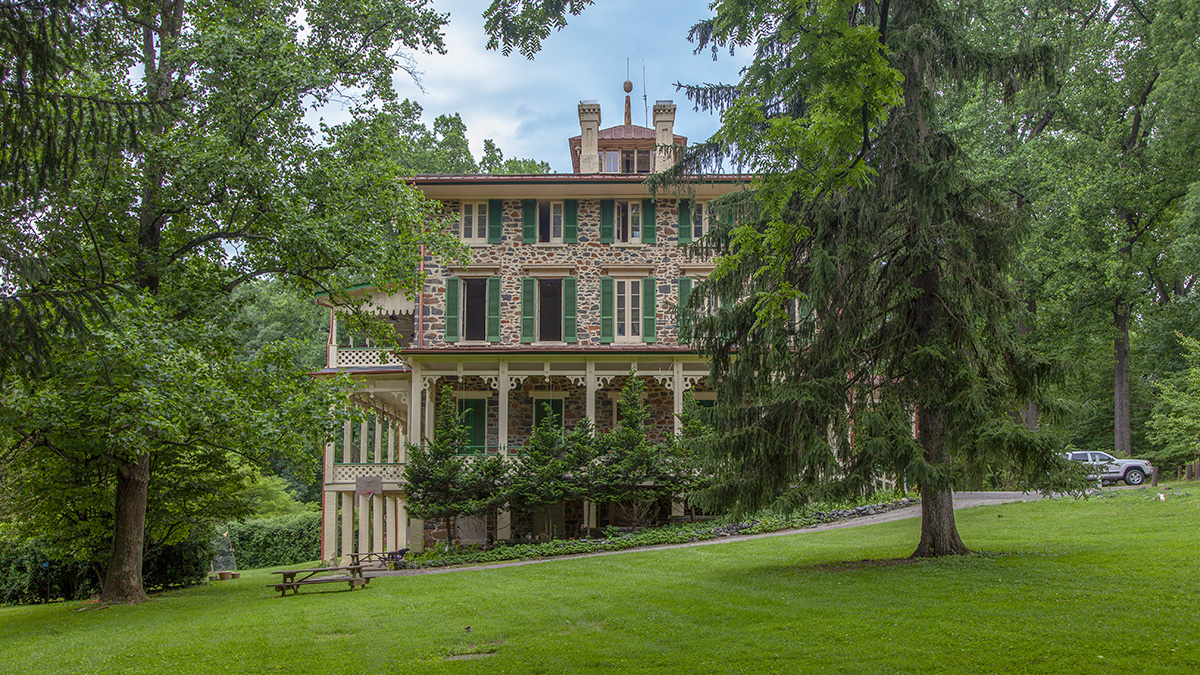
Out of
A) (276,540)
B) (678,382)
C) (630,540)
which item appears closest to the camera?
(630,540)

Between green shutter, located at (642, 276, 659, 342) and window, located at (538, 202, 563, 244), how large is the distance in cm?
270

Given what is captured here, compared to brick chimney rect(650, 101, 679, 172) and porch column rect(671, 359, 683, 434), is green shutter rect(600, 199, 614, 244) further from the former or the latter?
porch column rect(671, 359, 683, 434)

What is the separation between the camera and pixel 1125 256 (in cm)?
2811

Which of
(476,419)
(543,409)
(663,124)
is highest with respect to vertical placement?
(663,124)

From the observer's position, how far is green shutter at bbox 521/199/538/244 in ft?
83.7

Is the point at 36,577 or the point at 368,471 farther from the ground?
the point at 368,471

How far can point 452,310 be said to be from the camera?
24922 millimetres

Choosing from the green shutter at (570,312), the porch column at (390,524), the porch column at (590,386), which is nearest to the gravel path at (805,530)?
the porch column at (590,386)

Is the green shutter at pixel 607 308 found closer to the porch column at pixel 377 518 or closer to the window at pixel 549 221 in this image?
the window at pixel 549 221

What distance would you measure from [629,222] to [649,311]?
260 cm

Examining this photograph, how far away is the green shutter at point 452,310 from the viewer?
81.5 feet

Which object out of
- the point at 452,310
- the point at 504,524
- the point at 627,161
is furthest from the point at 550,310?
the point at 627,161

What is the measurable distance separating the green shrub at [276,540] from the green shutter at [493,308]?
40.0ft

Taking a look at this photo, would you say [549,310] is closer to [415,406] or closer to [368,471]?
[415,406]
